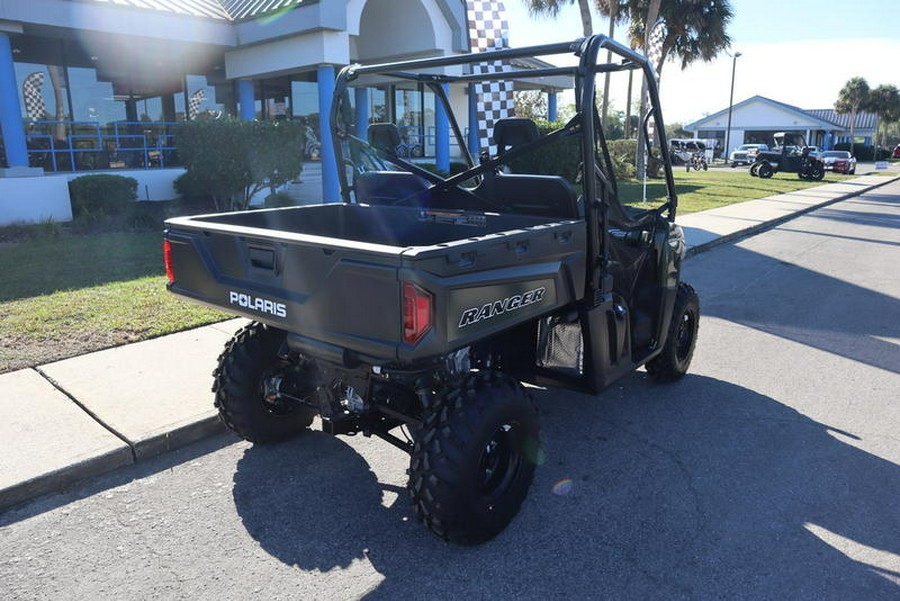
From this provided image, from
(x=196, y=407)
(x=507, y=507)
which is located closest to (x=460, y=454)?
(x=507, y=507)

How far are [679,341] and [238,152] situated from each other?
905 cm

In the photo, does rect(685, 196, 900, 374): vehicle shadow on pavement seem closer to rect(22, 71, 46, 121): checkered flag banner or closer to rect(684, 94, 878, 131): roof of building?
rect(22, 71, 46, 121): checkered flag banner

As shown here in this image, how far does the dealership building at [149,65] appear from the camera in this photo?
1146 centimetres

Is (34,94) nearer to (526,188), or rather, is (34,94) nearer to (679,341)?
(526,188)

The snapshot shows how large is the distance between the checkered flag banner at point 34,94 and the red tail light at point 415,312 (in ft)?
49.5

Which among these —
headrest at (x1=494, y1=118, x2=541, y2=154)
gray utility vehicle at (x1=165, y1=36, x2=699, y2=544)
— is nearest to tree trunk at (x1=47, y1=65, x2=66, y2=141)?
gray utility vehicle at (x1=165, y1=36, x2=699, y2=544)

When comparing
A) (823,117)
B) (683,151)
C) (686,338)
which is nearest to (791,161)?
(683,151)

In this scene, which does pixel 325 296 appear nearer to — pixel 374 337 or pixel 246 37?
pixel 374 337

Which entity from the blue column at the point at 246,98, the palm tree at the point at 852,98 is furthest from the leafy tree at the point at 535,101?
the palm tree at the point at 852,98

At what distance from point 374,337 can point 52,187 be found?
1097 cm

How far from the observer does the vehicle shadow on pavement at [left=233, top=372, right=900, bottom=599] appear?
110 inches

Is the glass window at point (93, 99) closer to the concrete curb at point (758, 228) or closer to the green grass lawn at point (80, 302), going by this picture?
the green grass lawn at point (80, 302)

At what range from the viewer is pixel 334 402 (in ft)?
10.9

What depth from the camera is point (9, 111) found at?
448 inches
